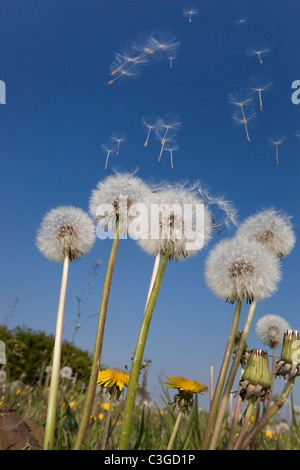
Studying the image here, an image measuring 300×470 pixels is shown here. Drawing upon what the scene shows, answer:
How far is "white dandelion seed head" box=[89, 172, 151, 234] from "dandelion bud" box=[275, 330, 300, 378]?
1.09 m

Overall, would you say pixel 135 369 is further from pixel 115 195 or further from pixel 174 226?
pixel 115 195

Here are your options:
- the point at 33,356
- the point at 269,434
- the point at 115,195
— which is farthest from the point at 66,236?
the point at 33,356

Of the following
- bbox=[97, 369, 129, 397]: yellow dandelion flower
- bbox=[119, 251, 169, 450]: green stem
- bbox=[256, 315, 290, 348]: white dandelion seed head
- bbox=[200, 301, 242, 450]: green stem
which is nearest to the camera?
bbox=[119, 251, 169, 450]: green stem

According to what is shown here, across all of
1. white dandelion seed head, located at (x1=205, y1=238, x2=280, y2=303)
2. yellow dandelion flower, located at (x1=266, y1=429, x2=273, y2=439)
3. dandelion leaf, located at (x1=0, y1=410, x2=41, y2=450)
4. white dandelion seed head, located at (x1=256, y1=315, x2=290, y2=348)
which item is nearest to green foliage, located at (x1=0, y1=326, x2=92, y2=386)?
yellow dandelion flower, located at (x1=266, y1=429, x2=273, y2=439)

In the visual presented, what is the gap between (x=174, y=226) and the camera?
2354mm

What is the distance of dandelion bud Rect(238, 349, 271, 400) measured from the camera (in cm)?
220

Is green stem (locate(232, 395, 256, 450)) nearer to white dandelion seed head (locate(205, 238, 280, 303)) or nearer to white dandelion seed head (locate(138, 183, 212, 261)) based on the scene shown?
white dandelion seed head (locate(205, 238, 280, 303))

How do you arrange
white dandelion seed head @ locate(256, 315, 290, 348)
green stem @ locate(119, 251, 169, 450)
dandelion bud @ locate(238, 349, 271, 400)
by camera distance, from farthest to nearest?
white dandelion seed head @ locate(256, 315, 290, 348)
dandelion bud @ locate(238, 349, 271, 400)
green stem @ locate(119, 251, 169, 450)

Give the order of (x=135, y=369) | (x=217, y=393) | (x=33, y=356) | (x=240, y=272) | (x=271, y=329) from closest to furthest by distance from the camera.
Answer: (x=135, y=369), (x=217, y=393), (x=240, y=272), (x=271, y=329), (x=33, y=356)

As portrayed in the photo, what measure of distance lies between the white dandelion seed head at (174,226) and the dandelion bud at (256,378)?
2.11ft

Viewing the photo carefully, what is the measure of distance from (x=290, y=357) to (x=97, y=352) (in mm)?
957

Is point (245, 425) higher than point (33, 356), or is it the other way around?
point (33, 356)

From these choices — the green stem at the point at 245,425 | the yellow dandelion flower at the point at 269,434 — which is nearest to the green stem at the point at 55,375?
the green stem at the point at 245,425
